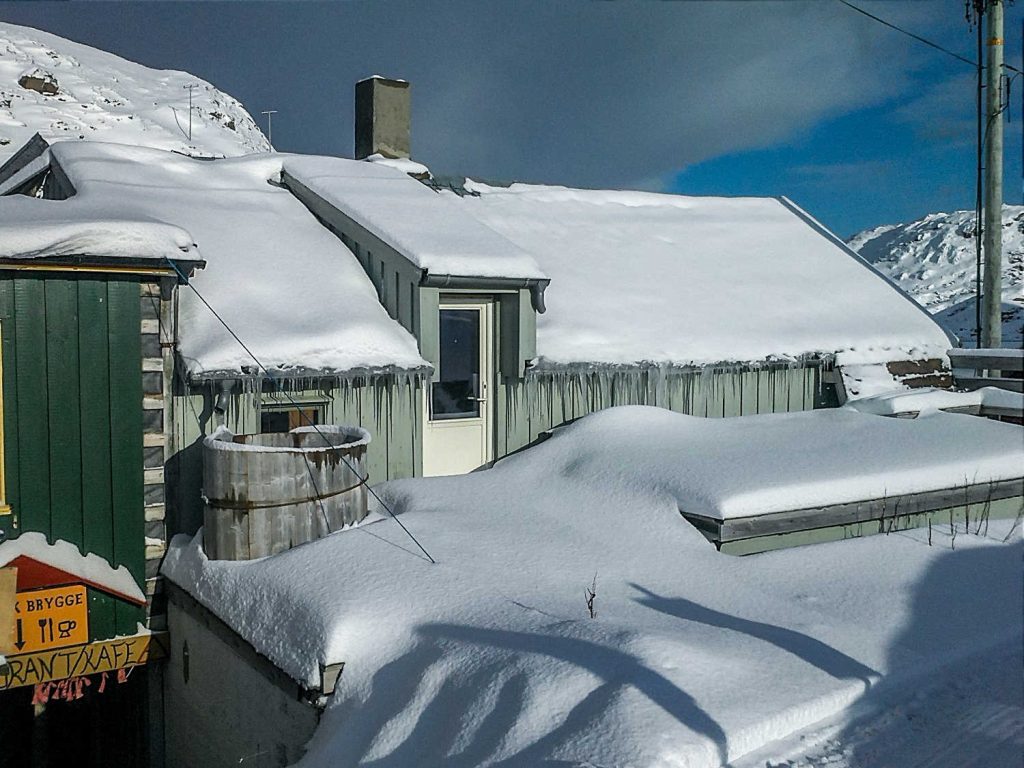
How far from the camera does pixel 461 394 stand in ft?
27.4

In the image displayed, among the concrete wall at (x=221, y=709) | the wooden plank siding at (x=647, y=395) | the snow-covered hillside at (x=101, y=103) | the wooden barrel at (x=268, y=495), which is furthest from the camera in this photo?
the snow-covered hillside at (x=101, y=103)

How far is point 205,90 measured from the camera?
48844 millimetres

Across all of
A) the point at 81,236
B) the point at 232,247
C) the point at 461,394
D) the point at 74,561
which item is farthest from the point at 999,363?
the point at 232,247

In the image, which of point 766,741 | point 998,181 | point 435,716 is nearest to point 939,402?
point 998,181

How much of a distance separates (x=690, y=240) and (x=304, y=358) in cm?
739

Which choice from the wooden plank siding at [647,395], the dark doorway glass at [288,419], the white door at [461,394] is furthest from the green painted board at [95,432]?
the wooden plank siding at [647,395]

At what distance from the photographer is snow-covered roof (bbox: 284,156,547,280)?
25.5ft

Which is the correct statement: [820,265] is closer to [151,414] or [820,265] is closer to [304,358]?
[304,358]

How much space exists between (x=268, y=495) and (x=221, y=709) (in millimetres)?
1637

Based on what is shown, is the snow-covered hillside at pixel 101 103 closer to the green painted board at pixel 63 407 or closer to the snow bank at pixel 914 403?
the green painted board at pixel 63 407

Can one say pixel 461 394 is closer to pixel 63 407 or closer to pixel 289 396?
pixel 289 396

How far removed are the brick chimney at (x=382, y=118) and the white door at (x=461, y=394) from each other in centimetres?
449

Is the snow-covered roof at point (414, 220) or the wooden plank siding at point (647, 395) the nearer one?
the snow-covered roof at point (414, 220)

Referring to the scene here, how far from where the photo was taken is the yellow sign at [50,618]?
593cm
